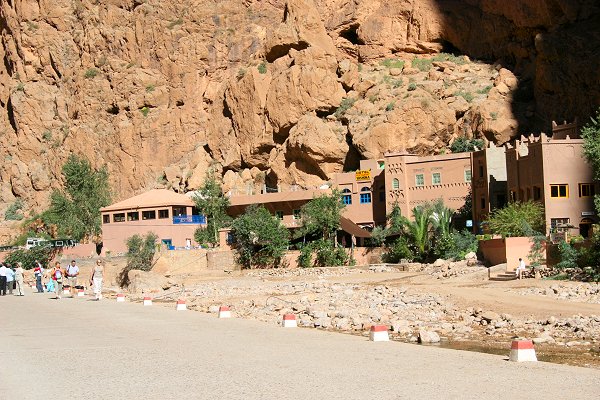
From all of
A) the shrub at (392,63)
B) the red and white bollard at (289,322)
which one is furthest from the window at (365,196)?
the red and white bollard at (289,322)

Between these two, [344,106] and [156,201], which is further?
[344,106]

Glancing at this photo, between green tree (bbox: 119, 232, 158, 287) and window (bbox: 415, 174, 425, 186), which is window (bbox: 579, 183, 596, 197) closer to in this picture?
window (bbox: 415, 174, 425, 186)

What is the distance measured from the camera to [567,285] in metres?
29.8

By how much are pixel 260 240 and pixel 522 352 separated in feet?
142

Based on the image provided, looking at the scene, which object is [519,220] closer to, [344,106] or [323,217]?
[323,217]

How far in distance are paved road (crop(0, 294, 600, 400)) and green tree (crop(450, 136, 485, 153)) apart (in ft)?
151

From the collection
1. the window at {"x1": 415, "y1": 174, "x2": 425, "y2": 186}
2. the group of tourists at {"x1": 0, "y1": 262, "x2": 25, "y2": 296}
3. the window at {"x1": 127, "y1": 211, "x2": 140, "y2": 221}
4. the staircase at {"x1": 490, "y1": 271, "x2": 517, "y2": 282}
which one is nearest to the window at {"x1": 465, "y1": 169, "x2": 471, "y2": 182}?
the window at {"x1": 415, "y1": 174, "x2": 425, "y2": 186}

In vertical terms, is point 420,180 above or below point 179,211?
above

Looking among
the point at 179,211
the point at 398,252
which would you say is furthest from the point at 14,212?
the point at 398,252

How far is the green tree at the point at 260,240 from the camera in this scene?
54.2 m

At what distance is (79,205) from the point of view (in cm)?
7125

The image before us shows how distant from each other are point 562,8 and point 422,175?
22.5 m

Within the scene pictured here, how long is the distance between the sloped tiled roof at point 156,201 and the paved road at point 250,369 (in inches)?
1871

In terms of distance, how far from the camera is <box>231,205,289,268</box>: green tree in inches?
2135
